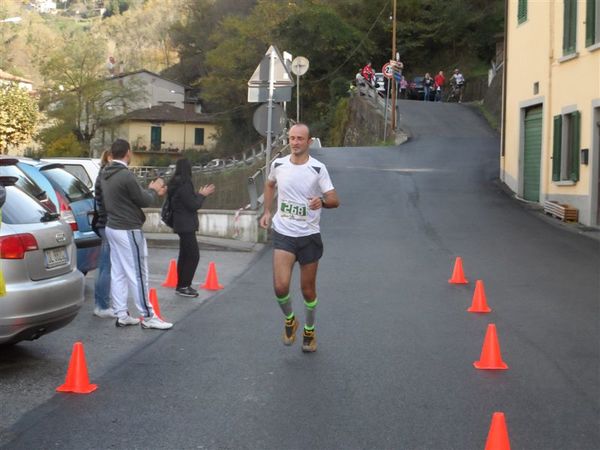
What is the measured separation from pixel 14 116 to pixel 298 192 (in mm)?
41914

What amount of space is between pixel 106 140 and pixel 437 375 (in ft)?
249

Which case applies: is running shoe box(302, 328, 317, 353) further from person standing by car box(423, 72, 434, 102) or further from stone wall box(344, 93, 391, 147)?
person standing by car box(423, 72, 434, 102)

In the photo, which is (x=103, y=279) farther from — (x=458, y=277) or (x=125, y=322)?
(x=458, y=277)

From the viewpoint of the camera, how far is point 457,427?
227 inches

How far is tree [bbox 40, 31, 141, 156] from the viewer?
7756 cm

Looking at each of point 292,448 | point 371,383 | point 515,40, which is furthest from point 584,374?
point 515,40

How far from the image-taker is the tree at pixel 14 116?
45.1 m

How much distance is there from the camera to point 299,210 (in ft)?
25.5

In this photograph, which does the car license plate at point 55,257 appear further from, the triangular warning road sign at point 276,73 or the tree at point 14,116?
the tree at point 14,116

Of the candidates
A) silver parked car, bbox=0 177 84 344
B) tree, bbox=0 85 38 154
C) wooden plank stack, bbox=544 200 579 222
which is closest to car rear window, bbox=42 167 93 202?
silver parked car, bbox=0 177 84 344

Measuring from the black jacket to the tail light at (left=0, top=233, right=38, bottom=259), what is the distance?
417 cm

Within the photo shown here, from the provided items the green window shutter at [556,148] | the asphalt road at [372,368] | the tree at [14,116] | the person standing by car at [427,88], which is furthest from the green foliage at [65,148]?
the asphalt road at [372,368]

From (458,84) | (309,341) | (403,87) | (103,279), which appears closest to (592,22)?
(103,279)

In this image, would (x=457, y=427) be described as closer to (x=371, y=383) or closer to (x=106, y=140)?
(x=371, y=383)
